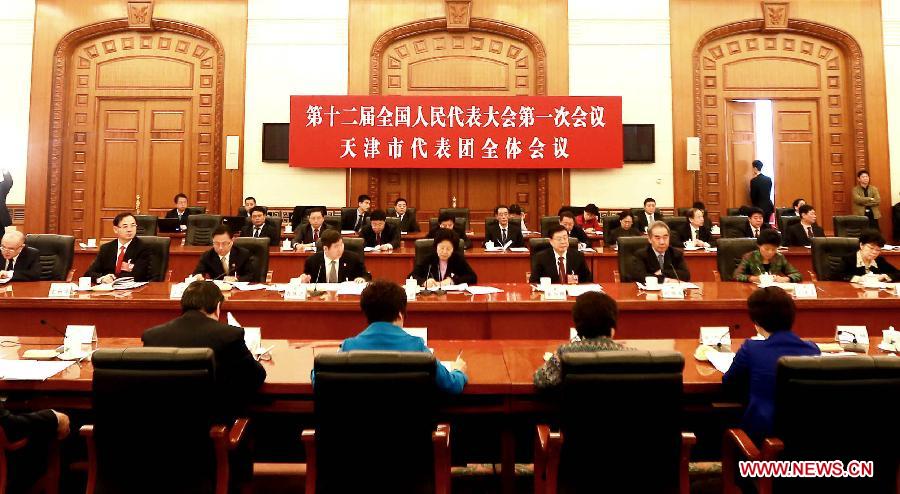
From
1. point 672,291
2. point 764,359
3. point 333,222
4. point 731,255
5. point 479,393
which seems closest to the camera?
point 764,359

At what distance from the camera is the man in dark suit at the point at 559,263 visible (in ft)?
14.6

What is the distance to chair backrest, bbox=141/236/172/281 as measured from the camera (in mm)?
4449

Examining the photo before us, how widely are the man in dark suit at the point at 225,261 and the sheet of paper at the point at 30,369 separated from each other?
2114 millimetres

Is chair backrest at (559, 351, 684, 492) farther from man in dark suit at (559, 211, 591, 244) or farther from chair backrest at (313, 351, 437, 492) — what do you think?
man in dark suit at (559, 211, 591, 244)

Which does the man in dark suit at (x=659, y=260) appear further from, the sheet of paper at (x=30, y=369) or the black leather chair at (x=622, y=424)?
the sheet of paper at (x=30, y=369)

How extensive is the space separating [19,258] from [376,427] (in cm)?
396

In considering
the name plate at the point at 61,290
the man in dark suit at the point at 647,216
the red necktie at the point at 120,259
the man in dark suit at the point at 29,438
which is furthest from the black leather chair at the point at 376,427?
the man in dark suit at the point at 647,216

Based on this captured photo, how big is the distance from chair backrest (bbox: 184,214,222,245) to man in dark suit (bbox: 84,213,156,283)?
5.99 ft

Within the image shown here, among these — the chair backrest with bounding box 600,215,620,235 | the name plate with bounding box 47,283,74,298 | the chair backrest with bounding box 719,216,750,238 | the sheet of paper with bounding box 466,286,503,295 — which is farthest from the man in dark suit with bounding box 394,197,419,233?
the name plate with bounding box 47,283,74,298

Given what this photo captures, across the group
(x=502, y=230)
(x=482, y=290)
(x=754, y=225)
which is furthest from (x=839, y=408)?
(x=754, y=225)

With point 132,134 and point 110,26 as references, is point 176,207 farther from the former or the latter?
point 110,26

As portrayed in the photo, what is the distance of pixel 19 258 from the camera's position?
169 inches

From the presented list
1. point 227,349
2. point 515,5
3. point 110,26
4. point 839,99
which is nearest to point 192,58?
point 110,26

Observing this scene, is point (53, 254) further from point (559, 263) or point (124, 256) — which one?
point (559, 263)
